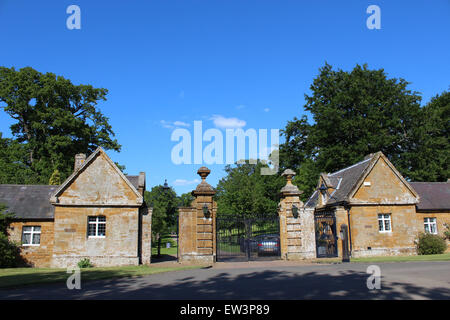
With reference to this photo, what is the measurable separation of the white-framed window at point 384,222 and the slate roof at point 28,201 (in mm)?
21953

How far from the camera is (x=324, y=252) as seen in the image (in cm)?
2173

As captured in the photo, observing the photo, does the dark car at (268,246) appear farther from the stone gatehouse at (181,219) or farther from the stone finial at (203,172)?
the stone finial at (203,172)

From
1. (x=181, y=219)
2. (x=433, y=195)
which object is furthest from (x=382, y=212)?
(x=181, y=219)

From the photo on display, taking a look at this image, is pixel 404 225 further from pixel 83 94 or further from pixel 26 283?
pixel 83 94

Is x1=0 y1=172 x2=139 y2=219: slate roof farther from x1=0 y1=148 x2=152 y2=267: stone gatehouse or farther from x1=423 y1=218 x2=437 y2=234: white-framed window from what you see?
x1=423 y1=218 x2=437 y2=234: white-framed window

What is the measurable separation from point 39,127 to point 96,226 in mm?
21750

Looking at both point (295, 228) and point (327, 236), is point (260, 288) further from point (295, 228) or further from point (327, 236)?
point (327, 236)

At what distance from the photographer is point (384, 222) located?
2316cm

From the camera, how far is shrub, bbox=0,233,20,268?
19375 millimetres

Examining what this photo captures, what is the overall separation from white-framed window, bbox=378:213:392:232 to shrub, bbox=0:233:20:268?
23611 mm

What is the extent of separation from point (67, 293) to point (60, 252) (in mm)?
10810

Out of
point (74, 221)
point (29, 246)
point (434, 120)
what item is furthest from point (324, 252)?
point (434, 120)

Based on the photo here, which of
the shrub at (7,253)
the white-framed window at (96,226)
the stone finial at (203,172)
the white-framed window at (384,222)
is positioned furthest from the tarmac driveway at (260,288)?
the white-framed window at (384,222)

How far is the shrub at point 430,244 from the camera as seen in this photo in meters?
22.2
